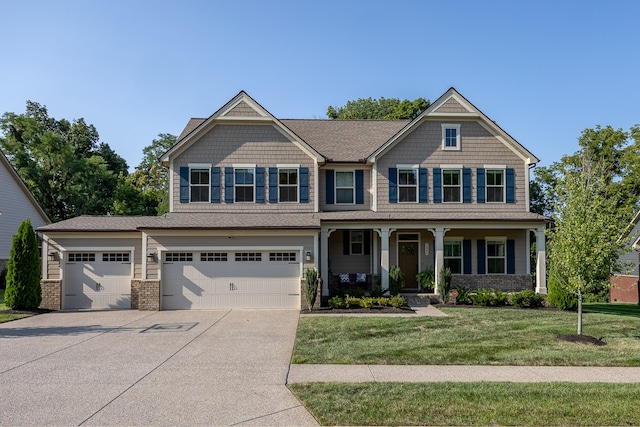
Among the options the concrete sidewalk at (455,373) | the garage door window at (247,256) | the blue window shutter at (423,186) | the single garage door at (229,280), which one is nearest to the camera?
the concrete sidewalk at (455,373)

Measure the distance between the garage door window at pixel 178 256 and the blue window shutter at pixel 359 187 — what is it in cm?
721

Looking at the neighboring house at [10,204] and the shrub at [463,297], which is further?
the neighboring house at [10,204]

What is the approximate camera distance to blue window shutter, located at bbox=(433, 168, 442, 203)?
19.6 metres

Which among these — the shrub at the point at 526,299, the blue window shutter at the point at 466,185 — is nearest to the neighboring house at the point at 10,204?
the blue window shutter at the point at 466,185

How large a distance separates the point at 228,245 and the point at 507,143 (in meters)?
12.3

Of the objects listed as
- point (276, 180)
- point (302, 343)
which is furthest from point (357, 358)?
point (276, 180)

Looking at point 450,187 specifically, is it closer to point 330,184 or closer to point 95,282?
point 330,184

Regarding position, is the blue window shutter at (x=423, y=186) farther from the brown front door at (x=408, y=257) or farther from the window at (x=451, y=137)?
the brown front door at (x=408, y=257)

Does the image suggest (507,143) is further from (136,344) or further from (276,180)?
(136,344)

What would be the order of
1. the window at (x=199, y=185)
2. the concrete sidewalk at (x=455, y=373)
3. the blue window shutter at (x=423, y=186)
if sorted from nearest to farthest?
the concrete sidewalk at (x=455, y=373) < the window at (x=199, y=185) < the blue window shutter at (x=423, y=186)

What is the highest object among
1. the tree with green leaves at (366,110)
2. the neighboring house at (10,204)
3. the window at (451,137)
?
the tree with green leaves at (366,110)

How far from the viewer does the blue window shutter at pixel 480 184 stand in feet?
64.5

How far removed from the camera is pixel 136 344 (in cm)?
1098

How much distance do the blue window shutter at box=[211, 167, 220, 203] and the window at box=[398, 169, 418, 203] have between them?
293 inches
